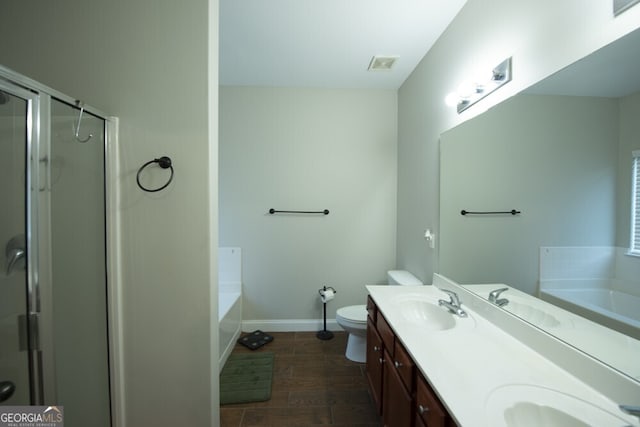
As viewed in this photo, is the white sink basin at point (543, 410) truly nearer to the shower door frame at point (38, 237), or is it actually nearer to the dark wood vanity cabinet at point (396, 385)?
the dark wood vanity cabinet at point (396, 385)

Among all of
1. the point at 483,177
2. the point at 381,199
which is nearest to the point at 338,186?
the point at 381,199

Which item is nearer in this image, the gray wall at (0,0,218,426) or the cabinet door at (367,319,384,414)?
the gray wall at (0,0,218,426)

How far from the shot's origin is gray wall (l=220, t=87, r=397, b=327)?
2562 mm

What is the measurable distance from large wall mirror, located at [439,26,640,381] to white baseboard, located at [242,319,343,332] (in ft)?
5.78

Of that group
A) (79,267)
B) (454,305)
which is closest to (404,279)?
(454,305)

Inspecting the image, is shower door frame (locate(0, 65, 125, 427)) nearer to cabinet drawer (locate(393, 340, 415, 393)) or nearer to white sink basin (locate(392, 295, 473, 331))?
cabinet drawer (locate(393, 340, 415, 393))

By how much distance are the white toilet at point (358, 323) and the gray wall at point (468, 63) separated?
13 centimetres

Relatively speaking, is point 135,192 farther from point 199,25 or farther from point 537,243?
point 537,243

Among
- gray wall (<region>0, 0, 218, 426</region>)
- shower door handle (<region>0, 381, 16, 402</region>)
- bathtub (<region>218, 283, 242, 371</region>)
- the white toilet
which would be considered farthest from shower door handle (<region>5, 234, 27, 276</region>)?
the white toilet

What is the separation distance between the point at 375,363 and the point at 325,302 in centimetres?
104

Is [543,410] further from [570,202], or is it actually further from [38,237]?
[38,237]

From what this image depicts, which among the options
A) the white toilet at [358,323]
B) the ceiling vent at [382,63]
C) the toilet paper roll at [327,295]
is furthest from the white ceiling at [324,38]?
the toilet paper roll at [327,295]

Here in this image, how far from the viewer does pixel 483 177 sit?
1386 mm

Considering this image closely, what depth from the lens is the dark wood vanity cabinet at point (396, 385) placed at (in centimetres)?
85
